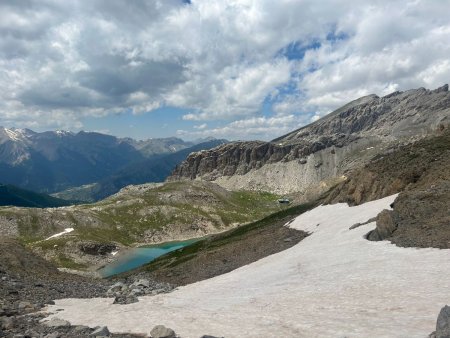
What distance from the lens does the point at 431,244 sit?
33.9m

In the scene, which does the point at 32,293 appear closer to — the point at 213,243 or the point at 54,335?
the point at 54,335

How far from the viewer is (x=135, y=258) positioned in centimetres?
15562

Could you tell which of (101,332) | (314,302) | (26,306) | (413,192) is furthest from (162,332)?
(413,192)

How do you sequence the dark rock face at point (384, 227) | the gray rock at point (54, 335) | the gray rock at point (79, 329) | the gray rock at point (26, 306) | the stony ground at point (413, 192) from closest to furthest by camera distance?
the gray rock at point (54, 335) → the gray rock at point (79, 329) → the gray rock at point (26, 306) → the stony ground at point (413, 192) → the dark rock face at point (384, 227)

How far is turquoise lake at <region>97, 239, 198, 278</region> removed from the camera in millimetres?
139500

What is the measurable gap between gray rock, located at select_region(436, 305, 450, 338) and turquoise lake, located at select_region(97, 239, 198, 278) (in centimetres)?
12589

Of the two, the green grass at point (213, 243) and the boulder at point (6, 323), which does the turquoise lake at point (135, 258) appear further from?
the boulder at point (6, 323)

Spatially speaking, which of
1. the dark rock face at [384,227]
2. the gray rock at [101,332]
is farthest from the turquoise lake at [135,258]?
the gray rock at [101,332]

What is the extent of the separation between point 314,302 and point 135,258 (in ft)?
455

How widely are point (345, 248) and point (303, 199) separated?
12251 centimetres

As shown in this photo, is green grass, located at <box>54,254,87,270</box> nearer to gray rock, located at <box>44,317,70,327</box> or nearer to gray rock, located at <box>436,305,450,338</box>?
gray rock, located at <box>44,317,70,327</box>

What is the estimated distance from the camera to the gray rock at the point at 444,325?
53.8 ft

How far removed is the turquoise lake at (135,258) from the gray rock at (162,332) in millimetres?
117034

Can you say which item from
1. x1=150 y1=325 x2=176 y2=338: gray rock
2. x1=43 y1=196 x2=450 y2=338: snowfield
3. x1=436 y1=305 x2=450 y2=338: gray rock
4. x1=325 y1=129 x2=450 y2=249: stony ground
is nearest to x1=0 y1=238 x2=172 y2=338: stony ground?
x1=150 y1=325 x2=176 y2=338: gray rock
